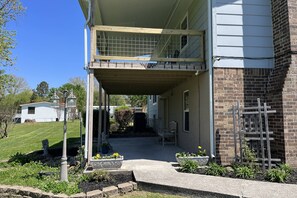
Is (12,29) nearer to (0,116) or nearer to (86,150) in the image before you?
(86,150)

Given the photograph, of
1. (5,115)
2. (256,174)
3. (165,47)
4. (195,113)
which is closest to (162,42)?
(165,47)

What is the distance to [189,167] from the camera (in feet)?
18.1

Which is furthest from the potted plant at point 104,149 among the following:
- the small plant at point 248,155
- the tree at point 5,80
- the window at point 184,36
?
the window at point 184,36

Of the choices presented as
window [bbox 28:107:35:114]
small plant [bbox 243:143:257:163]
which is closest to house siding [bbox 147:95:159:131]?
small plant [bbox 243:143:257:163]

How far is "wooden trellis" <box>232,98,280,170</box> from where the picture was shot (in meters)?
5.36

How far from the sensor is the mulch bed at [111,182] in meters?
4.62

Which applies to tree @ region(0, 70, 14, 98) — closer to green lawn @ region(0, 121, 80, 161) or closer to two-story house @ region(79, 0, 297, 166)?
green lawn @ region(0, 121, 80, 161)

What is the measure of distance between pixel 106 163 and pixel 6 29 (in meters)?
6.22

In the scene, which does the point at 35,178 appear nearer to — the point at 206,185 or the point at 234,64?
the point at 206,185

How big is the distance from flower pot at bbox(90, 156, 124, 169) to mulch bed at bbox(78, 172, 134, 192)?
238 mm

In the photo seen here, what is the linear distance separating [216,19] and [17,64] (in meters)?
7.22

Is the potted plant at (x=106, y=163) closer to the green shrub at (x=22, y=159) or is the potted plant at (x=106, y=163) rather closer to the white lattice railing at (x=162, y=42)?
the white lattice railing at (x=162, y=42)

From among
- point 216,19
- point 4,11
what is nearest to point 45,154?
point 4,11

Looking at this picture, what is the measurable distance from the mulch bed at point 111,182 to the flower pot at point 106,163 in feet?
0.78
